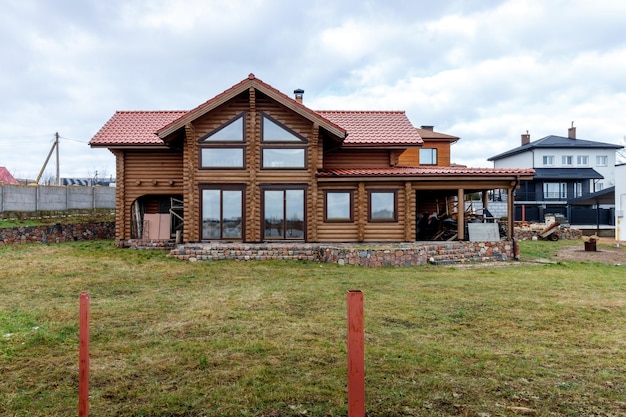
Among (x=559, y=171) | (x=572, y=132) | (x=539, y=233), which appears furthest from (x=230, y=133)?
(x=572, y=132)

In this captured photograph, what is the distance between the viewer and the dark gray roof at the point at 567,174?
4625 centimetres

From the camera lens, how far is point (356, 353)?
3.00 metres

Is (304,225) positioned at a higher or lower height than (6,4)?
lower

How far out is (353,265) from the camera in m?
14.0

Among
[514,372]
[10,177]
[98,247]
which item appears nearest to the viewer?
[514,372]

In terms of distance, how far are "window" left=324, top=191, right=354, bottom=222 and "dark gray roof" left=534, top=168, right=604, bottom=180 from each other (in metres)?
37.0

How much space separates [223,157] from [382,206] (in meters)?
6.39

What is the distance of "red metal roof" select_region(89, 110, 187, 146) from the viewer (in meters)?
17.9

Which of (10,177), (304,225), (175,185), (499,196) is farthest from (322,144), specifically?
(10,177)

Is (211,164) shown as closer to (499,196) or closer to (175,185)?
(175,185)

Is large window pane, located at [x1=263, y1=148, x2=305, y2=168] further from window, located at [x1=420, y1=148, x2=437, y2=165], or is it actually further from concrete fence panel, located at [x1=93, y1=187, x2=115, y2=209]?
window, located at [x1=420, y1=148, x2=437, y2=165]

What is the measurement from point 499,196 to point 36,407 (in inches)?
1697

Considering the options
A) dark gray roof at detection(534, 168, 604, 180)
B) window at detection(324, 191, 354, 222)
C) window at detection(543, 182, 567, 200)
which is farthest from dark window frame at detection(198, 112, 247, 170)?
window at detection(543, 182, 567, 200)

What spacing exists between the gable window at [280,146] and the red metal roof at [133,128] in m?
4.83
